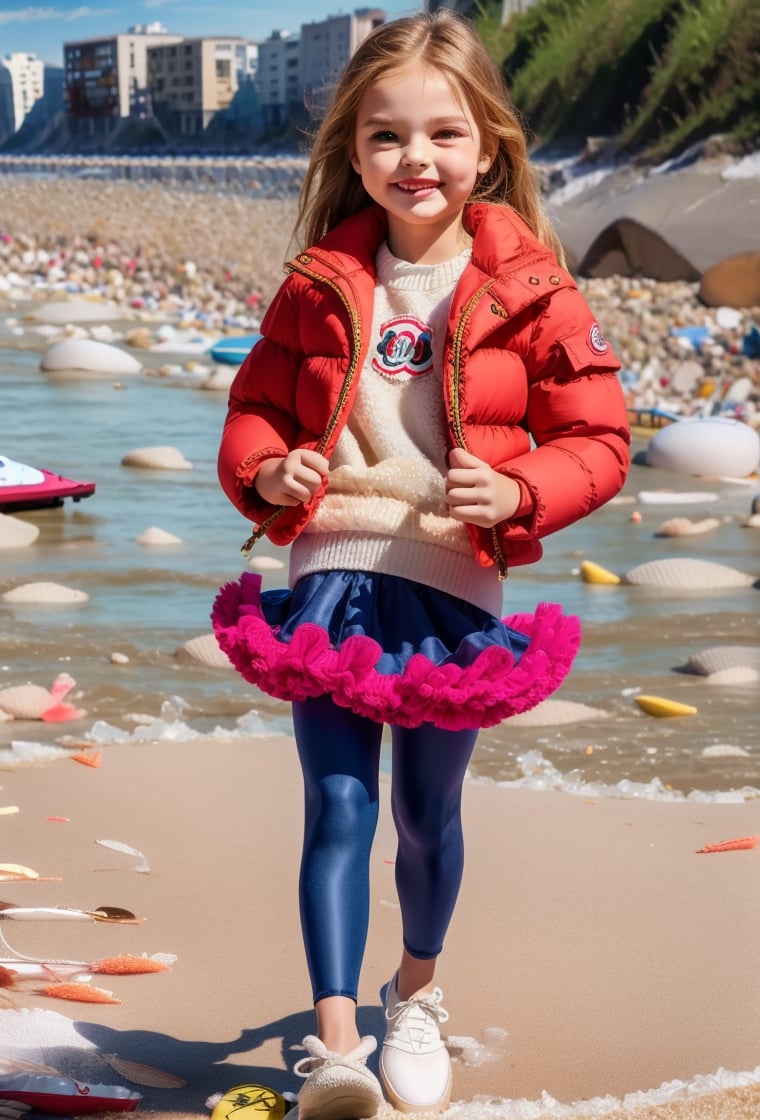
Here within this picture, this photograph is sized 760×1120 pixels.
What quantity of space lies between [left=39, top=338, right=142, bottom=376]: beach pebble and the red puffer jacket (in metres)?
12.6

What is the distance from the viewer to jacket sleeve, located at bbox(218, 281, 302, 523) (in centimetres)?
257

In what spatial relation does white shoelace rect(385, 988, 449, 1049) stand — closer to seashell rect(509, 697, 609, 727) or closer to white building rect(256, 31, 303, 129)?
seashell rect(509, 697, 609, 727)

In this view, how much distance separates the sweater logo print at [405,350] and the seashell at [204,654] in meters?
3.39

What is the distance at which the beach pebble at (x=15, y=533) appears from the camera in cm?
783

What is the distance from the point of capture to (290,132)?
47.1 metres

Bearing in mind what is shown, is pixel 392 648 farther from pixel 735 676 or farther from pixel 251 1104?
pixel 735 676

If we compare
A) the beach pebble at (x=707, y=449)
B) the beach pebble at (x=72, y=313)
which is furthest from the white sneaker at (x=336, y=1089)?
the beach pebble at (x=72, y=313)

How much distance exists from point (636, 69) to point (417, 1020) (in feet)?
88.1

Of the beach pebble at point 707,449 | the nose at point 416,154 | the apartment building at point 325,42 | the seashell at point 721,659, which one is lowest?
the apartment building at point 325,42

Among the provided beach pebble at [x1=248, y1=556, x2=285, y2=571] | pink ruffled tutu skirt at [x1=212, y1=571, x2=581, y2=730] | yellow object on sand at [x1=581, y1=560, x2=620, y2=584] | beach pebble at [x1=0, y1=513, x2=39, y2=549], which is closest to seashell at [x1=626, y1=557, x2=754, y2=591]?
yellow object on sand at [x1=581, y1=560, x2=620, y2=584]

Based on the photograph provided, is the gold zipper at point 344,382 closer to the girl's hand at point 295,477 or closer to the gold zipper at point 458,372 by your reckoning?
the girl's hand at point 295,477

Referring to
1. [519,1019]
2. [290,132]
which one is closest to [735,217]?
[519,1019]

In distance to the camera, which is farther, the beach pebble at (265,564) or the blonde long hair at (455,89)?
the beach pebble at (265,564)

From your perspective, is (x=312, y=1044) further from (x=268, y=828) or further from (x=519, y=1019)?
(x=268, y=828)
